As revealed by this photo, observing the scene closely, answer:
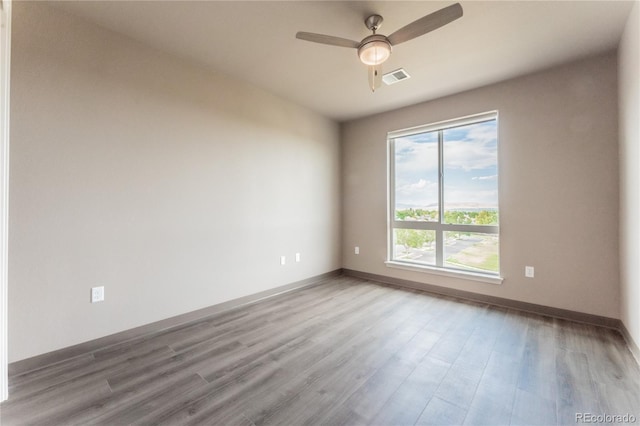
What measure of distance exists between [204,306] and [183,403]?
134cm

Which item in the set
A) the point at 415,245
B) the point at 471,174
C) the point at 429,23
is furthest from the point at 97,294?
the point at 471,174

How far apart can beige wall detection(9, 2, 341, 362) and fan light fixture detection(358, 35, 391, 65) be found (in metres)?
1.73

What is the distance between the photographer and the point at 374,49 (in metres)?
2.01

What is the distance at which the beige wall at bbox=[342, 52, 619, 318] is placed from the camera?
261 centimetres

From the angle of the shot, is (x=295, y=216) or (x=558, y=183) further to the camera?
(x=295, y=216)

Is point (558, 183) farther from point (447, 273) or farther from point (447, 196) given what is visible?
point (447, 273)

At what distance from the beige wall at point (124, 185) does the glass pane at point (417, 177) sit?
1900 millimetres

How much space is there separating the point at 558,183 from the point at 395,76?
2.10 m

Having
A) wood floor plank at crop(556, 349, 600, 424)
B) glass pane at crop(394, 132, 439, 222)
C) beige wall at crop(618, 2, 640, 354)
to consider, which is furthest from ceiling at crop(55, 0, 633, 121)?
wood floor plank at crop(556, 349, 600, 424)

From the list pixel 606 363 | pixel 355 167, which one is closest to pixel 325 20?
pixel 355 167

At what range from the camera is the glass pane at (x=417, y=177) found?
382 cm

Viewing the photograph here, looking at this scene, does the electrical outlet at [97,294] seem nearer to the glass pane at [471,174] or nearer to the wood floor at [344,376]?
the wood floor at [344,376]

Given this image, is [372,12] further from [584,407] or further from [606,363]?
[606,363]

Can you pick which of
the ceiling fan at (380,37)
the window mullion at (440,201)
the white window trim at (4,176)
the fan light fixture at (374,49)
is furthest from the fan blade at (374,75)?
the white window trim at (4,176)
